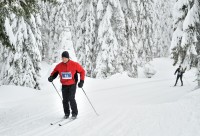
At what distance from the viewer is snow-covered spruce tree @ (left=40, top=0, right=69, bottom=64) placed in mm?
30609

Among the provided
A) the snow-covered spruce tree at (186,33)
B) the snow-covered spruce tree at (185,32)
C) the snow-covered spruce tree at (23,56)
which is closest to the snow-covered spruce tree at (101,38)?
the snow-covered spruce tree at (23,56)

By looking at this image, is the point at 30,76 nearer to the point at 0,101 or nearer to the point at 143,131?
the point at 0,101

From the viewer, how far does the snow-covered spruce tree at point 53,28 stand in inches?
1205

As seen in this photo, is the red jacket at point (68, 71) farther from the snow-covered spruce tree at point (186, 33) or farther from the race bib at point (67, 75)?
the snow-covered spruce tree at point (186, 33)

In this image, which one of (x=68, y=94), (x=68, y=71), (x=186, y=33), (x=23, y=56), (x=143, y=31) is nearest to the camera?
(x=68, y=71)

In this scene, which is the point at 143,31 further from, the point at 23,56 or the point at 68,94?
the point at 68,94

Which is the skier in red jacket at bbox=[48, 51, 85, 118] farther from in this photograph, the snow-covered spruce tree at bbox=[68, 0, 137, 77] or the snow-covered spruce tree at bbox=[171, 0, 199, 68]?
the snow-covered spruce tree at bbox=[68, 0, 137, 77]

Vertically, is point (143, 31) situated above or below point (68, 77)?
below

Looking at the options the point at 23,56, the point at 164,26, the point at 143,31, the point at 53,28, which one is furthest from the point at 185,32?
the point at 164,26

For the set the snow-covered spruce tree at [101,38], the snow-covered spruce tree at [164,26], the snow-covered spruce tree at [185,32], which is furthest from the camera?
the snow-covered spruce tree at [164,26]

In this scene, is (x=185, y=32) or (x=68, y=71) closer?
(x=68, y=71)

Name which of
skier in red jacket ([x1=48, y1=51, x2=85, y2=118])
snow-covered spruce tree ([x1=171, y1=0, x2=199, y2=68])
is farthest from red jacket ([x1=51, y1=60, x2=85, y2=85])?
snow-covered spruce tree ([x1=171, y1=0, x2=199, y2=68])

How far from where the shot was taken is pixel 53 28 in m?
36.1

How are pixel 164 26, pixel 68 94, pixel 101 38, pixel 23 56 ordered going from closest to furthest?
1. pixel 68 94
2. pixel 23 56
3. pixel 101 38
4. pixel 164 26
